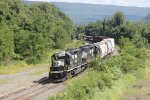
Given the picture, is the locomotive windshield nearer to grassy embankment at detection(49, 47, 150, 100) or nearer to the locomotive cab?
the locomotive cab

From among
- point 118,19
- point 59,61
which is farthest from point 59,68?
point 118,19

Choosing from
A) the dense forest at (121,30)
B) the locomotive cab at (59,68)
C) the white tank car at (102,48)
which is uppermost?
the locomotive cab at (59,68)

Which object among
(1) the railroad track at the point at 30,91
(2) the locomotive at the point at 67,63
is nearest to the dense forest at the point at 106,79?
(2) the locomotive at the point at 67,63

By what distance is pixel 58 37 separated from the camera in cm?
11225

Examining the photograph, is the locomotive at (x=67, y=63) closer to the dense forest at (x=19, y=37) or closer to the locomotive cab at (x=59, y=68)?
Result: the locomotive cab at (x=59, y=68)

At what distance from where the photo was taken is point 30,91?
3781 centimetres

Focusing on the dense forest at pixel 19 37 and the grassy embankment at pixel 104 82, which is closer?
the grassy embankment at pixel 104 82

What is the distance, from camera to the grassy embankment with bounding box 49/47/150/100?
3022 cm

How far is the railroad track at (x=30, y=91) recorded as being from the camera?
34.5m

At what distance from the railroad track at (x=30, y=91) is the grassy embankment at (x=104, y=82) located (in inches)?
111

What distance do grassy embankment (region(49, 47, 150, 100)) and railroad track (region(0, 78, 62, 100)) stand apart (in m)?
2.81

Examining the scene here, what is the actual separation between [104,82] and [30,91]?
26.3 ft

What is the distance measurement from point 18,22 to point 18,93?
5120cm

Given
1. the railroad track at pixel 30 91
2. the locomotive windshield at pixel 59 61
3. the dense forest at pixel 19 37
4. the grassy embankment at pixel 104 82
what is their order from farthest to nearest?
the dense forest at pixel 19 37 < the locomotive windshield at pixel 59 61 < the railroad track at pixel 30 91 < the grassy embankment at pixel 104 82
